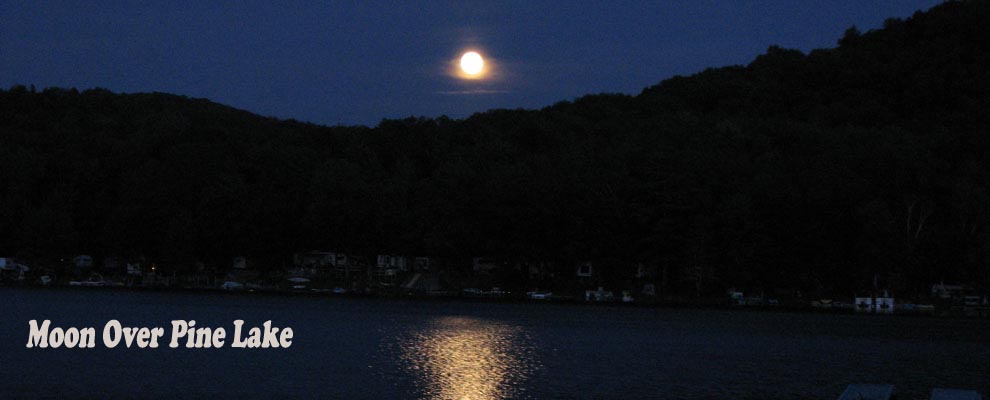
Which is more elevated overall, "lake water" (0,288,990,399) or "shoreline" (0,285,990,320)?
"shoreline" (0,285,990,320)

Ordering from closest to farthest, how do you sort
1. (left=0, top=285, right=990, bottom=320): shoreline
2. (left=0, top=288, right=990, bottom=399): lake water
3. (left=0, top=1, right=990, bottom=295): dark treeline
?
(left=0, top=288, right=990, bottom=399): lake water < (left=0, top=285, right=990, bottom=320): shoreline < (left=0, top=1, right=990, bottom=295): dark treeline

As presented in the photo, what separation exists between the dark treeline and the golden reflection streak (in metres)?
32.8

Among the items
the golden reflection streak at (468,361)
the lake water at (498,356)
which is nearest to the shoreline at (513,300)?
the lake water at (498,356)

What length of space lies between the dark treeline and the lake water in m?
10.2

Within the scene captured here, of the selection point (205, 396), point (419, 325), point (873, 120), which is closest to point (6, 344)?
point (205, 396)

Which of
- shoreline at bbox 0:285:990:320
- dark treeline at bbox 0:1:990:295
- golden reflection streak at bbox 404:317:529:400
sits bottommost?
golden reflection streak at bbox 404:317:529:400

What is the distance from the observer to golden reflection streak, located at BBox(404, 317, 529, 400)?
37.3 meters

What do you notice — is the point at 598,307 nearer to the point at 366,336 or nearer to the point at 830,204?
the point at 830,204

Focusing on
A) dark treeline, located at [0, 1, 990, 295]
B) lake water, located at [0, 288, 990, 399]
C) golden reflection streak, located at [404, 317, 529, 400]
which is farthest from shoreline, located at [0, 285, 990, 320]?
golden reflection streak, located at [404, 317, 529, 400]

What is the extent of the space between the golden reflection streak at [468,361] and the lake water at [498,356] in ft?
0.30

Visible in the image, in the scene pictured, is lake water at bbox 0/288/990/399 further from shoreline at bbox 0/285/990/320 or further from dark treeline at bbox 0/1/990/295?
dark treeline at bbox 0/1/990/295

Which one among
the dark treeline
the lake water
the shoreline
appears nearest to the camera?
the lake water

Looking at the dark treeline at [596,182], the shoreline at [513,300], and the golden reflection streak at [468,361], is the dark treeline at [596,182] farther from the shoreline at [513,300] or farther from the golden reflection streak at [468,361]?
the golden reflection streak at [468,361]

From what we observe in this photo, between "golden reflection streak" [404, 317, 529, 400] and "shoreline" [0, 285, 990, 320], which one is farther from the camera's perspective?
"shoreline" [0, 285, 990, 320]
